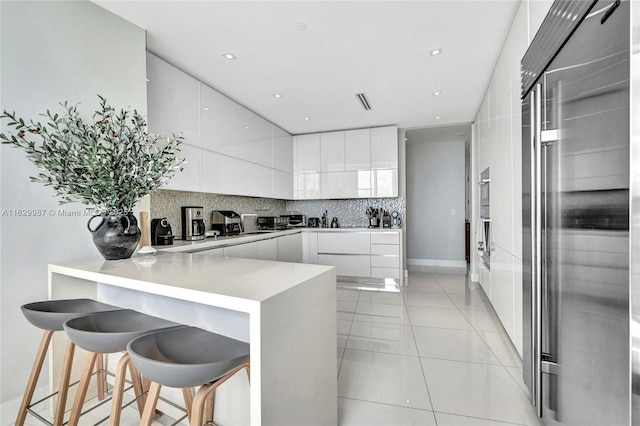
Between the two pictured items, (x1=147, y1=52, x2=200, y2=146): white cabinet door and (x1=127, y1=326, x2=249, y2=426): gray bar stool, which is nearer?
(x1=127, y1=326, x2=249, y2=426): gray bar stool

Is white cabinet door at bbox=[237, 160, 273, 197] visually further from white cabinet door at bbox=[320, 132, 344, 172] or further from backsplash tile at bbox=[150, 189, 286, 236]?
white cabinet door at bbox=[320, 132, 344, 172]

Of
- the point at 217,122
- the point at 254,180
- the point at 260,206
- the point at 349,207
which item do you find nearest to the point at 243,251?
the point at 254,180

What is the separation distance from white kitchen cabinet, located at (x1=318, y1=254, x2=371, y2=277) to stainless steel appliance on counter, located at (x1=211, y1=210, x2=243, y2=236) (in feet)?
5.51

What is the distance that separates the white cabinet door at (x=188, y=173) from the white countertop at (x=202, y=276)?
1.12 metres

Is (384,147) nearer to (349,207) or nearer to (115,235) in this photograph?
(349,207)

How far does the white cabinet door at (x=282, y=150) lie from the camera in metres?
4.54

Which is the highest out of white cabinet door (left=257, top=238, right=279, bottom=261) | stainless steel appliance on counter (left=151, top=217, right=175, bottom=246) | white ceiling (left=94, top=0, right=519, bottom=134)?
white ceiling (left=94, top=0, right=519, bottom=134)

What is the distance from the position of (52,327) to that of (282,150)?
387cm

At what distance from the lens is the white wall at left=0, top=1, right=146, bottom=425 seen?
4.79ft

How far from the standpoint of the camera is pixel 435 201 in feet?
20.1

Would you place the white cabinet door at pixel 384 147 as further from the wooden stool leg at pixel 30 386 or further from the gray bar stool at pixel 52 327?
the wooden stool leg at pixel 30 386

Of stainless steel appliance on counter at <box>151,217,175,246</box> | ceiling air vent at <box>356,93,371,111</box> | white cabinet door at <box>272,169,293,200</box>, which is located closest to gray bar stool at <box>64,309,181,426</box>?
stainless steel appliance on counter at <box>151,217,175,246</box>

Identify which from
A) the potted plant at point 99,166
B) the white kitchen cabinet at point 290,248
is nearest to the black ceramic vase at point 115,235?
the potted plant at point 99,166

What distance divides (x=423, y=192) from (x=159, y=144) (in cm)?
524
